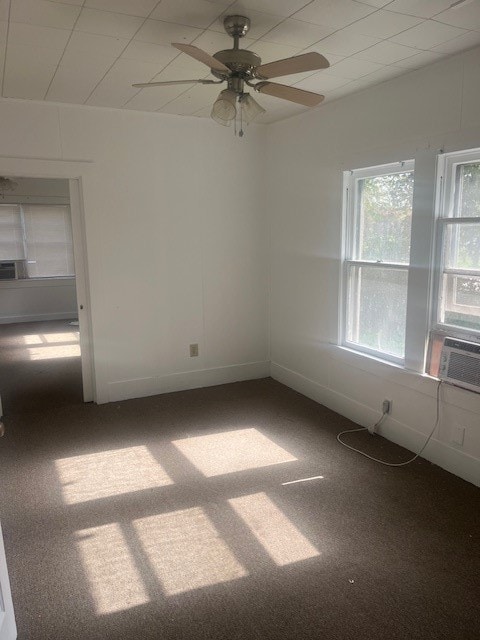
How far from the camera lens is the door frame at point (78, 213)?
3818 millimetres

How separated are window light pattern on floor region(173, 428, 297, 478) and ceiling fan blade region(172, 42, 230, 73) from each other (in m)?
2.36

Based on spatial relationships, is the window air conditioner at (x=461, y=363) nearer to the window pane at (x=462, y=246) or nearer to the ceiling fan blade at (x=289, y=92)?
the window pane at (x=462, y=246)

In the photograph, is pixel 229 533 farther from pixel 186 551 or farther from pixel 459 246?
pixel 459 246

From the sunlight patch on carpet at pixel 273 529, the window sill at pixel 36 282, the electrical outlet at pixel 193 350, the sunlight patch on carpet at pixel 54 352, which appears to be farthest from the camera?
the window sill at pixel 36 282

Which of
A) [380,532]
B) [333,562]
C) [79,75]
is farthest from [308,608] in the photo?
[79,75]

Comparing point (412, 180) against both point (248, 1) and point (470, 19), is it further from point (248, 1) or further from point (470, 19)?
point (248, 1)

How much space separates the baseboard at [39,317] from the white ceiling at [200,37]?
18.4 ft

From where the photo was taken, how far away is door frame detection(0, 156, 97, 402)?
12.5ft

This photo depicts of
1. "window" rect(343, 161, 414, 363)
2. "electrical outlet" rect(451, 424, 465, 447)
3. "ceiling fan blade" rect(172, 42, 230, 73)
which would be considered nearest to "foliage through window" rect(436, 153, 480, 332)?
"window" rect(343, 161, 414, 363)

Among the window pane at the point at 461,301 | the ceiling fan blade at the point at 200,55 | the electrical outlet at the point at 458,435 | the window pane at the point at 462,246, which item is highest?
the ceiling fan blade at the point at 200,55

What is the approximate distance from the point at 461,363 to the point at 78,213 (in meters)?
3.21

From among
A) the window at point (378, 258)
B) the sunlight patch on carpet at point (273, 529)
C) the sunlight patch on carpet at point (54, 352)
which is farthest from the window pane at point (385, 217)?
the sunlight patch on carpet at point (54, 352)

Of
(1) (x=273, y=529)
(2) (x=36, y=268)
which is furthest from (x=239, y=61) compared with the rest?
(2) (x=36, y=268)

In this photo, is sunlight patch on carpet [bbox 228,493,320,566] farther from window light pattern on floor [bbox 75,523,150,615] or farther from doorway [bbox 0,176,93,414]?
doorway [bbox 0,176,93,414]
